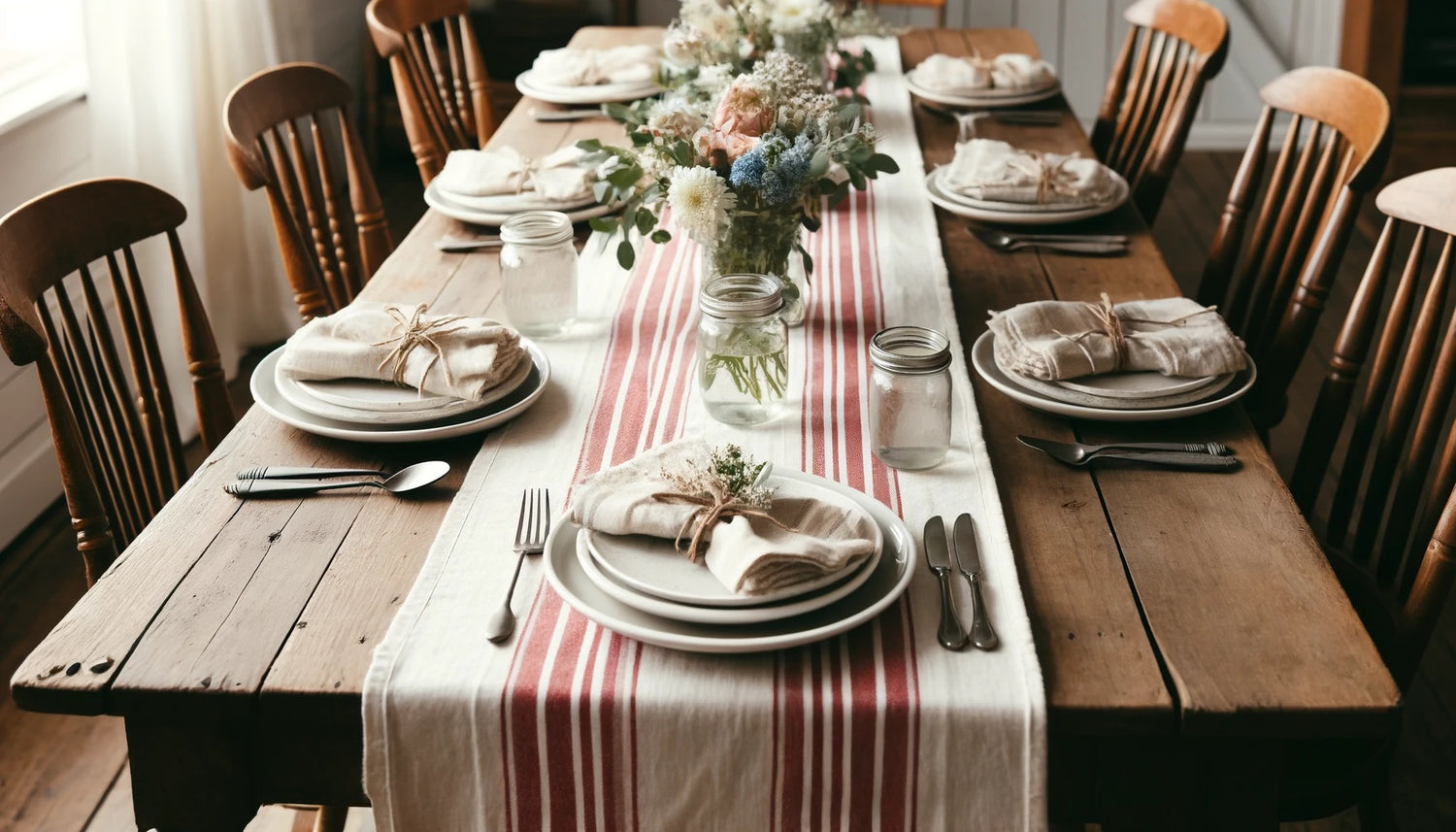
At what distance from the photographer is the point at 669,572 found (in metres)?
1.01

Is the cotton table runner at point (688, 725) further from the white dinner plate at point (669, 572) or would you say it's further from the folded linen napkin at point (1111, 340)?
the folded linen napkin at point (1111, 340)

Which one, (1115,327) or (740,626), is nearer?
(740,626)

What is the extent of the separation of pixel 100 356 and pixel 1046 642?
107 centimetres

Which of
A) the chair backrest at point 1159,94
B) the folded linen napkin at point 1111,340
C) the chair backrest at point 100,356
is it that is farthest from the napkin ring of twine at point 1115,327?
the chair backrest at point 100,356

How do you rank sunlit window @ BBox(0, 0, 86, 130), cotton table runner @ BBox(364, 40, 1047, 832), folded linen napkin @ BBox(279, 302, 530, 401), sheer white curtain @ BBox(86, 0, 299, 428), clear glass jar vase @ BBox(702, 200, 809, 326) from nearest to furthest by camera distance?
cotton table runner @ BBox(364, 40, 1047, 832) → folded linen napkin @ BBox(279, 302, 530, 401) → clear glass jar vase @ BBox(702, 200, 809, 326) → sunlit window @ BBox(0, 0, 86, 130) → sheer white curtain @ BBox(86, 0, 299, 428)

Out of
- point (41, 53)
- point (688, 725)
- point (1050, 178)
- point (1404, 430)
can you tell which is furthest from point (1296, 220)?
point (41, 53)

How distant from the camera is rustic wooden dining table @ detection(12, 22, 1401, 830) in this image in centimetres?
95

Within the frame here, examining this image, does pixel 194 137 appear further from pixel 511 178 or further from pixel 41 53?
pixel 511 178

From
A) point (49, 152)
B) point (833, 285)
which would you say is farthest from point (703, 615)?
point (49, 152)

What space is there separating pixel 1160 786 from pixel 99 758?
65.1 inches

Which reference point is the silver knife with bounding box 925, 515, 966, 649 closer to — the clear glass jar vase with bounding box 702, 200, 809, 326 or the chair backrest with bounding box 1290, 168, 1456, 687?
the clear glass jar vase with bounding box 702, 200, 809, 326

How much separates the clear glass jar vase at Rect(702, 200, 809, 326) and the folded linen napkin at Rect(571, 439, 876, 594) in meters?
0.39

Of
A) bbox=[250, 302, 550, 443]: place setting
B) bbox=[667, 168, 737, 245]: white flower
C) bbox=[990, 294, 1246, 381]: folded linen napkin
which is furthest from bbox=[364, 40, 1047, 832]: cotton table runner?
bbox=[667, 168, 737, 245]: white flower

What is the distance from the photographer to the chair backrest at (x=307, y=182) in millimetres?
1860
